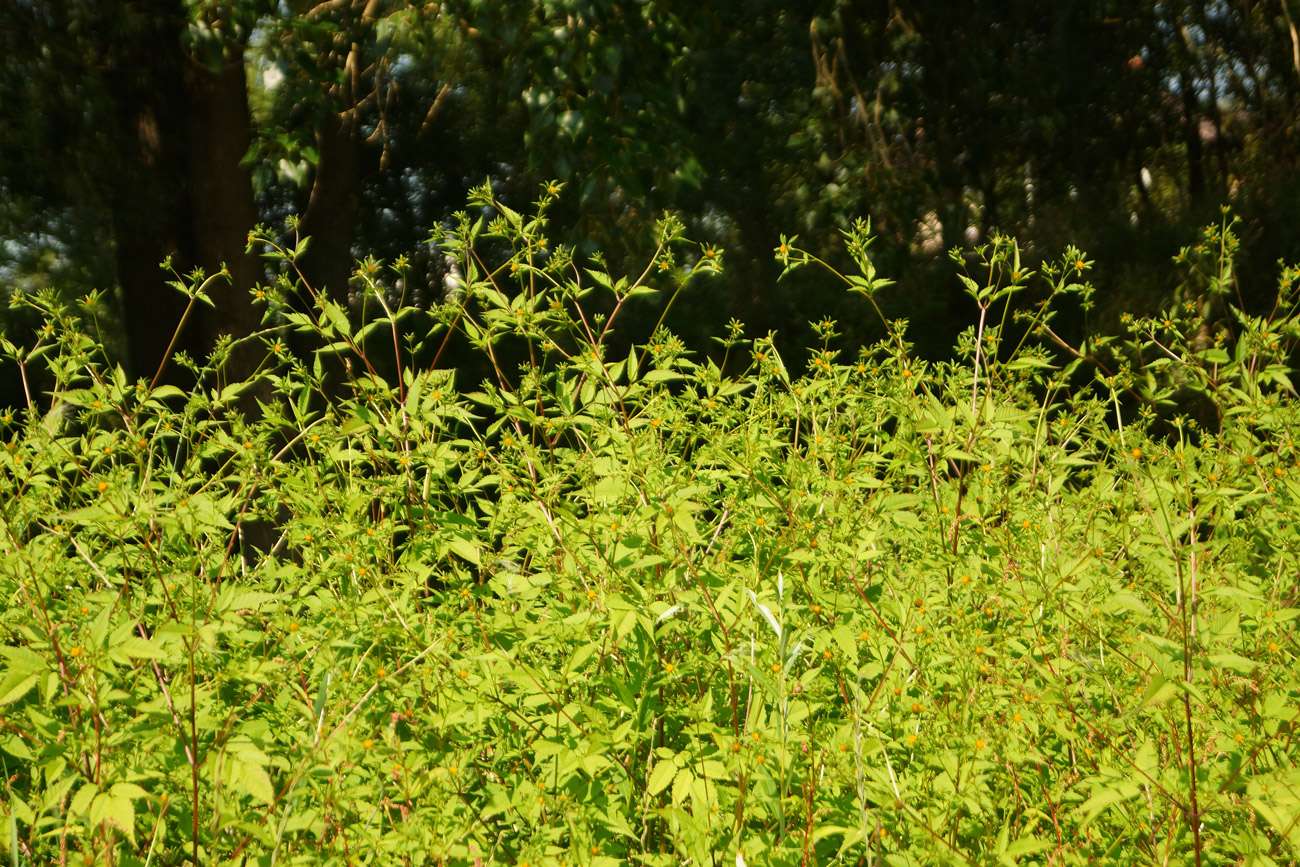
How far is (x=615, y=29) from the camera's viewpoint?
4.66 m

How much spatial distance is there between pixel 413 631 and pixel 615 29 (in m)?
3.51

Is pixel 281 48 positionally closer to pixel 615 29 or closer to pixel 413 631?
pixel 615 29

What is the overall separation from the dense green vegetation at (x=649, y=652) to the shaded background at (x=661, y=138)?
954 mm

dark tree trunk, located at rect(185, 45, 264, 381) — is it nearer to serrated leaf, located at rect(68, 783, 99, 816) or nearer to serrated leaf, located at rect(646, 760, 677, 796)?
serrated leaf, located at rect(68, 783, 99, 816)

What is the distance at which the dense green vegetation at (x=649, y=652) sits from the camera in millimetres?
1540

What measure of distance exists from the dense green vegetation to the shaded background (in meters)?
0.95

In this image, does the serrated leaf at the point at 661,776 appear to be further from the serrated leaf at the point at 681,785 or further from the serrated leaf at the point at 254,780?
the serrated leaf at the point at 254,780

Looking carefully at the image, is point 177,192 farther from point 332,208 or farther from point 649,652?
point 649,652

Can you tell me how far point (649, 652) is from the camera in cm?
185

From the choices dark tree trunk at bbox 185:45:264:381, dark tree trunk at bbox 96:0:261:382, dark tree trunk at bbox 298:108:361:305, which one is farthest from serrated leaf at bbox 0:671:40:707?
dark tree trunk at bbox 298:108:361:305

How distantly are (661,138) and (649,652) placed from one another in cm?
355

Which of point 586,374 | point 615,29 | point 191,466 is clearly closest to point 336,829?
point 191,466

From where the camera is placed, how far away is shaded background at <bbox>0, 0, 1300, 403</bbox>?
487 centimetres

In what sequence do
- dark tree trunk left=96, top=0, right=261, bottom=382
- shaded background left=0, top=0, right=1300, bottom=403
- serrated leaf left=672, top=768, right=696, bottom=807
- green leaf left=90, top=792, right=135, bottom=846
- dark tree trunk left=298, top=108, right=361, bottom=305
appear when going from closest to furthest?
green leaf left=90, top=792, right=135, bottom=846 < serrated leaf left=672, top=768, right=696, bottom=807 < shaded background left=0, top=0, right=1300, bottom=403 < dark tree trunk left=96, top=0, right=261, bottom=382 < dark tree trunk left=298, top=108, right=361, bottom=305
